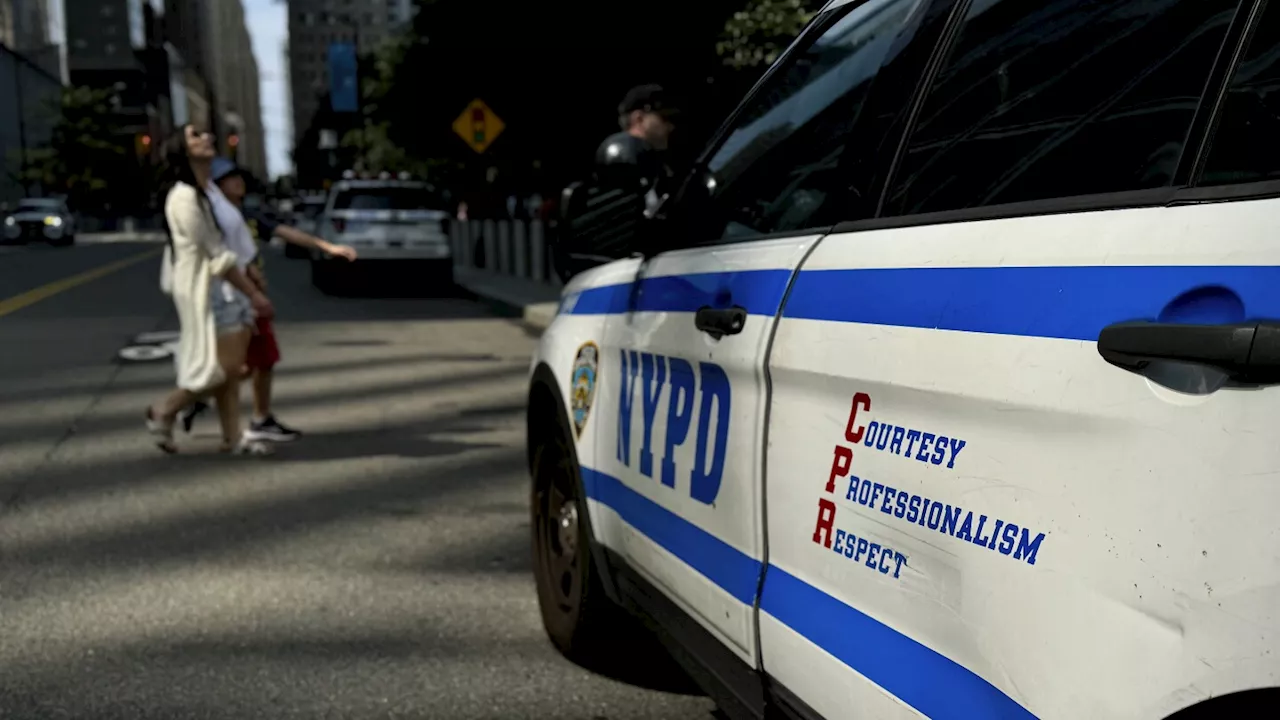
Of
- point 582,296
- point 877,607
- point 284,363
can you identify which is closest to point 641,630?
point 582,296

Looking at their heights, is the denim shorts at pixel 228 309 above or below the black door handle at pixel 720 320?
below

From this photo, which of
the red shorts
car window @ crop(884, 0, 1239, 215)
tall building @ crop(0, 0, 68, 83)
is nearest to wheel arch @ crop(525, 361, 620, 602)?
car window @ crop(884, 0, 1239, 215)

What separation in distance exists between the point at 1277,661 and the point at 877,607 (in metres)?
0.81

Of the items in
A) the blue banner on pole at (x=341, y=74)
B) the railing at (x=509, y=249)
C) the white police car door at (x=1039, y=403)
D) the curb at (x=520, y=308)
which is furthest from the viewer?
the blue banner on pole at (x=341, y=74)

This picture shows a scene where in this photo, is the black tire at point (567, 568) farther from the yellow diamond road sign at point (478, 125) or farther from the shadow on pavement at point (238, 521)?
the yellow diamond road sign at point (478, 125)

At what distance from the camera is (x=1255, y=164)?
5.24 feet

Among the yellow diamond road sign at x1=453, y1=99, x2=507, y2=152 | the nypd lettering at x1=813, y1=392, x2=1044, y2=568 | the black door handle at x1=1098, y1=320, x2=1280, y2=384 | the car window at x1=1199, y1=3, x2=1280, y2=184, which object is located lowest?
the nypd lettering at x1=813, y1=392, x2=1044, y2=568

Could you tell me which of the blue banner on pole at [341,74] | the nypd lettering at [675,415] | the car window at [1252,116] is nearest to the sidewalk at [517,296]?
the nypd lettering at [675,415]

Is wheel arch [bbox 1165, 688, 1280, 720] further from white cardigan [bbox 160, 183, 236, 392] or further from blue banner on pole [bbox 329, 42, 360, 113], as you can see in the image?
blue banner on pole [bbox 329, 42, 360, 113]

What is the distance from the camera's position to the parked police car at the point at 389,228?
2048 centimetres

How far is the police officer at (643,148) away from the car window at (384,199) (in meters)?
14.9

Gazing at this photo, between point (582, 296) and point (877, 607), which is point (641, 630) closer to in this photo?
point (582, 296)

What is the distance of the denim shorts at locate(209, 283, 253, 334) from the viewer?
23.3 feet

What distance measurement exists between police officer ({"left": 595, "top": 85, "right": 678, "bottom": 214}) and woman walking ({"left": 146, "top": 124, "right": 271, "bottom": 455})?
2.17m
